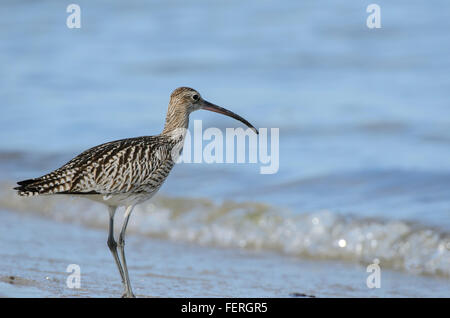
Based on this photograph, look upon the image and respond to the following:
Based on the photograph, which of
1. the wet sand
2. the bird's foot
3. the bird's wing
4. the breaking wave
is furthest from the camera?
the breaking wave

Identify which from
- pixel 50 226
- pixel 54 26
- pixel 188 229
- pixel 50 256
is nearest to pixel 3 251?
pixel 50 256

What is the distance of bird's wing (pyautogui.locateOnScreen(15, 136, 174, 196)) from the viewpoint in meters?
6.72

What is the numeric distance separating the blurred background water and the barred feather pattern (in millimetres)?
2454

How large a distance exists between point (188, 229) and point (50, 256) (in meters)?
1.94

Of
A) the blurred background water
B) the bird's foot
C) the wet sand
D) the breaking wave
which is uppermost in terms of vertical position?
the blurred background water

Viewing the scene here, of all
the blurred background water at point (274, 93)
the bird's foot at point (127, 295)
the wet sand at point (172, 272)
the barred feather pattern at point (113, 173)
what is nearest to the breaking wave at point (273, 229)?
the blurred background water at point (274, 93)

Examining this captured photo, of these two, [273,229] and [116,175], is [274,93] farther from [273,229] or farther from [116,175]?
[116,175]

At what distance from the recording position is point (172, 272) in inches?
312

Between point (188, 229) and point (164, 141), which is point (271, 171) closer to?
point (188, 229)

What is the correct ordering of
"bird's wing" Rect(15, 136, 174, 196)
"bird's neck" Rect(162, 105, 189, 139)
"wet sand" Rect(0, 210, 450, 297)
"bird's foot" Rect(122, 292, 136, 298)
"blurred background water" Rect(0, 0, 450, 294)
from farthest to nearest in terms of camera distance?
"blurred background water" Rect(0, 0, 450, 294), "bird's neck" Rect(162, 105, 189, 139), "wet sand" Rect(0, 210, 450, 297), "bird's wing" Rect(15, 136, 174, 196), "bird's foot" Rect(122, 292, 136, 298)

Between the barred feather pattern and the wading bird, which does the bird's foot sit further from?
the barred feather pattern

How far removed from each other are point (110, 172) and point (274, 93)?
8.35 meters

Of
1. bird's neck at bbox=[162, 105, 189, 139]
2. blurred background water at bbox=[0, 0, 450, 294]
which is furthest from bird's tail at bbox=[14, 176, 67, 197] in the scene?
blurred background water at bbox=[0, 0, 450, 294]

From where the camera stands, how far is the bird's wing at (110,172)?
6719 mm
